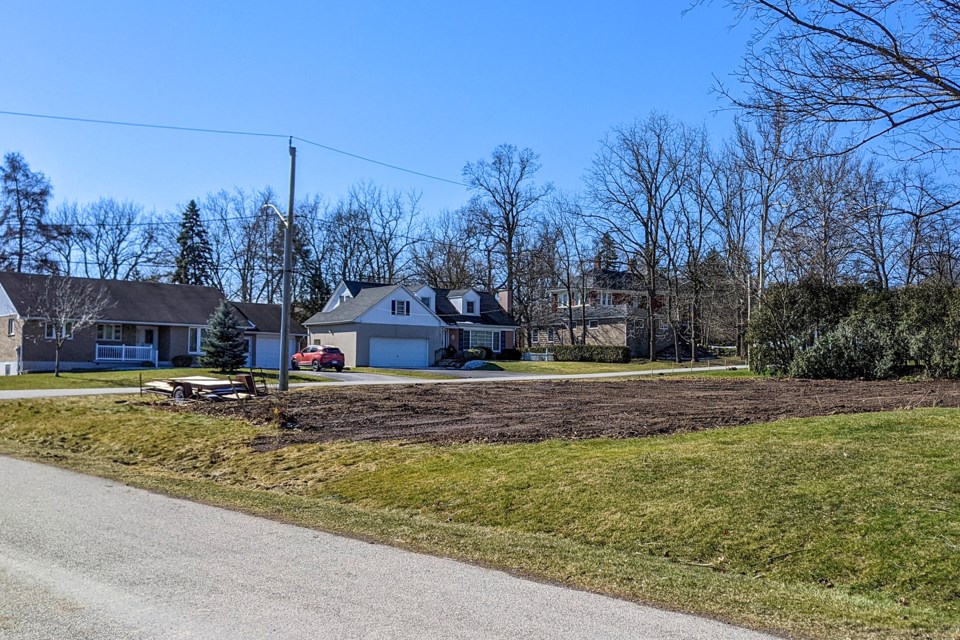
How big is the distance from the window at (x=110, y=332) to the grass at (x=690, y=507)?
109 ft

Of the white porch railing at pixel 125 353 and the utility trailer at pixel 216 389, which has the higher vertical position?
the white porch railing at pixel 125 353

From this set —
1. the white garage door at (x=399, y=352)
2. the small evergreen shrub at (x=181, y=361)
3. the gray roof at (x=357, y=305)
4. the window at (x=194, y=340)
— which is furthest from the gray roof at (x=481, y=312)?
the small evergreen shrub at (x=181, y=361)

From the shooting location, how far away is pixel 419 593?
6.21m

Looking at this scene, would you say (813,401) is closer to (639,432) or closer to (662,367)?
(639,432)

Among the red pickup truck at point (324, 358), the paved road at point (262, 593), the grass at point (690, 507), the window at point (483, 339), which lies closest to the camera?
the paved road at point (262, 593)

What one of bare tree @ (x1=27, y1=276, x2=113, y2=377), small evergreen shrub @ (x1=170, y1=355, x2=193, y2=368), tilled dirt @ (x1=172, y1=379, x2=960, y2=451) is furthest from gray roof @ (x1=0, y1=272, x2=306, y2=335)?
tilled dirt @ (x1=172, y1=379, x2=960, y2=451)

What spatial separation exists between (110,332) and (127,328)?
97 centimetres

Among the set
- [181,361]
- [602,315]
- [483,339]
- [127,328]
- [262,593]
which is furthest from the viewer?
[602,315]

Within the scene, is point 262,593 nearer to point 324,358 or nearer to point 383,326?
point 324,358

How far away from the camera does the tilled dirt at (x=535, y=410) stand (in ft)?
47.6

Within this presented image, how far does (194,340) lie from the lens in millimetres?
47656

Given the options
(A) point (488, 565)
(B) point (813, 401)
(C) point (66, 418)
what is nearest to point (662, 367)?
(B) point (813, 401)

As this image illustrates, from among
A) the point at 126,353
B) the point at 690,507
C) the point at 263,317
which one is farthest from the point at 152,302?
the point at 690,507

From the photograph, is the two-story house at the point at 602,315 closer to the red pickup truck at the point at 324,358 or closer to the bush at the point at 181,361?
the red pickup truck at the point at 324,358
